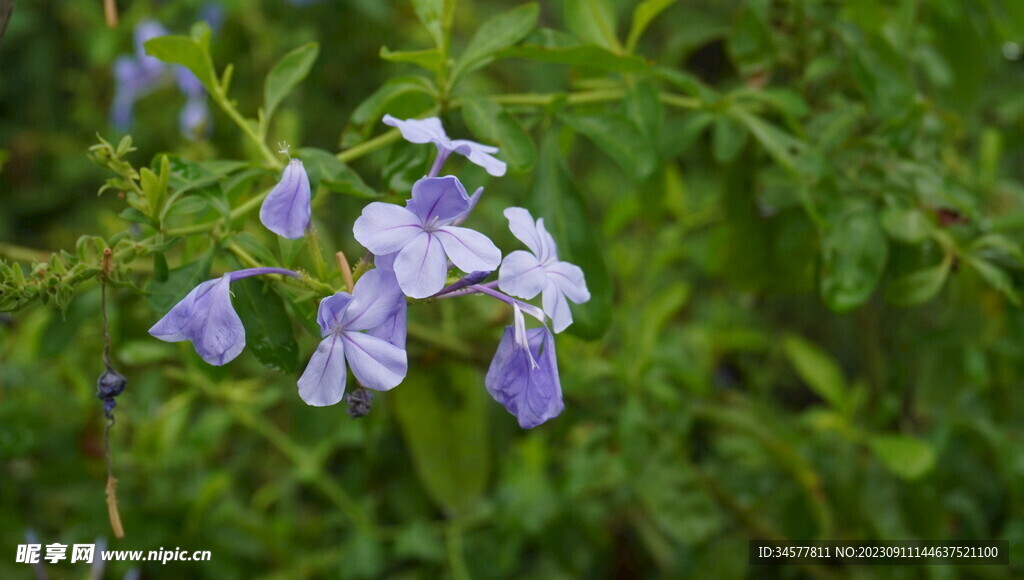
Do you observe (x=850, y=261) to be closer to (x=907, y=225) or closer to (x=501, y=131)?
(x=907, y=225)

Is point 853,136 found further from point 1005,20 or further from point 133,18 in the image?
point 133,18

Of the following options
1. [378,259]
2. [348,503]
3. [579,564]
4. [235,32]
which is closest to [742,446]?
[579,564]

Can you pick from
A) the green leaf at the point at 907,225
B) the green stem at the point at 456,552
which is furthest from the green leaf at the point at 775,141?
the green stem at the point at 456,552

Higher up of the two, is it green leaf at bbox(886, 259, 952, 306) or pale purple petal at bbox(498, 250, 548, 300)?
pale purple petal at bbox(498, 250, 548, 300)

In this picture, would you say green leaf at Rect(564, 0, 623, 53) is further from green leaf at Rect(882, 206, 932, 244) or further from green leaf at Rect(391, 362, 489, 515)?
green leaf at Rect(391, 362, 489, 515)

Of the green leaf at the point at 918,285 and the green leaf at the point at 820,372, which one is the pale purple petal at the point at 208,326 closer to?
the green leaf at the point at 918,285

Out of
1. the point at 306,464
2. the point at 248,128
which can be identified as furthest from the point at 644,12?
the point at 306,464

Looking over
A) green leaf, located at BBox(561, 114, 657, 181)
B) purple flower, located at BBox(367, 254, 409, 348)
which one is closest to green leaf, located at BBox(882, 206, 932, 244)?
green leaf, located at BBox(561, 114, 657, 181)
